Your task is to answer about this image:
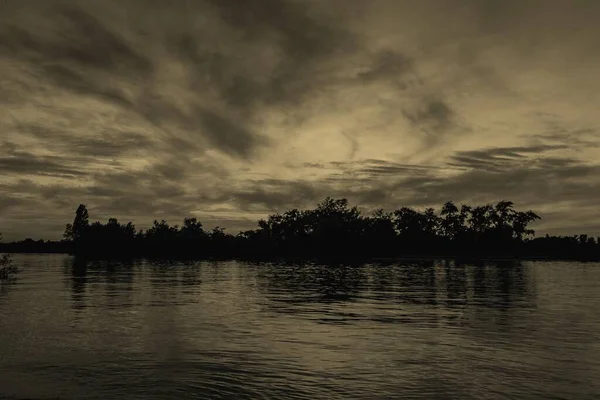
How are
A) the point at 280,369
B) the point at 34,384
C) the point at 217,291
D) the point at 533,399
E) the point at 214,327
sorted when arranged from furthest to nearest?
the point at 217,291
the point at 214,327
the point at 280,369
the point at 34,384
the point at 533,399

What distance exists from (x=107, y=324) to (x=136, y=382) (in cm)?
1390

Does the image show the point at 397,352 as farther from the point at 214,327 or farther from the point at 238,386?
the point at 214,327

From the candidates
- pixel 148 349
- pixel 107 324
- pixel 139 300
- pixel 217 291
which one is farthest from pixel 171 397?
pixel 217 291

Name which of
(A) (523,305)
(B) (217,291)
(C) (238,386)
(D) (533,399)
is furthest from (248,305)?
(D) (533,399)

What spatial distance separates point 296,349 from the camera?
2347 cm

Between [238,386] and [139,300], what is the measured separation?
95.5 ft

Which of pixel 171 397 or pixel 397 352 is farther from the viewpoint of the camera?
pixel 397 352

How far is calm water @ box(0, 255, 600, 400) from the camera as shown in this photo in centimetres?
1714

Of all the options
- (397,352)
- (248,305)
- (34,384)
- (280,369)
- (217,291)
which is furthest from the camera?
(217,291)

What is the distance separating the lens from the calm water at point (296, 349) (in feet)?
56.2

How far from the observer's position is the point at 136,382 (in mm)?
17734

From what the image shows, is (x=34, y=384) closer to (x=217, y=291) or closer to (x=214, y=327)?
(x=214, y=327)

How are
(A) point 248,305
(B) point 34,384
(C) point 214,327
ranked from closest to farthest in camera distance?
(B) point 34,384 < (C) point 214,327 < (A) point 248,305

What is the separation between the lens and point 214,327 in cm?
3008
